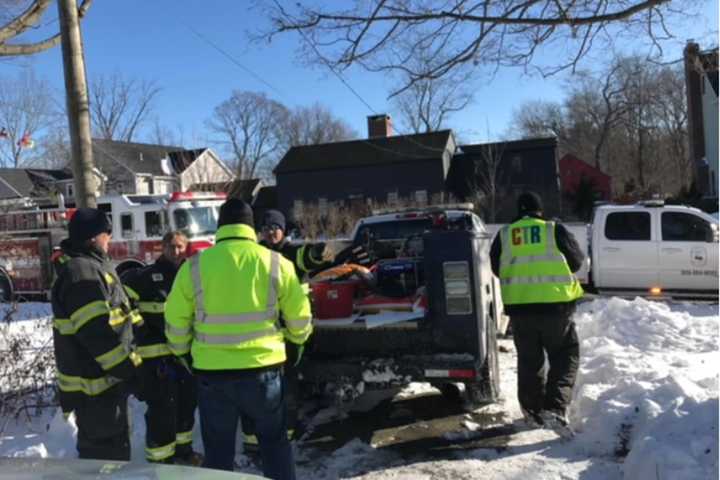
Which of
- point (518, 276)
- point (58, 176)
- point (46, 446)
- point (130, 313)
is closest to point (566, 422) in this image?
point (518, 276)

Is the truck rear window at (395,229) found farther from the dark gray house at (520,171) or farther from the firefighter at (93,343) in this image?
the dark gray house at (520,171)

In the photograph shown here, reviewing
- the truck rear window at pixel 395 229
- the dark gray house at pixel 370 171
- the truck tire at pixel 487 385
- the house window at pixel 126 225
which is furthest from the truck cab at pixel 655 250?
the dark gray house at pixel 370 171

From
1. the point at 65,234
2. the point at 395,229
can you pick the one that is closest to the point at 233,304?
the point at 395,229

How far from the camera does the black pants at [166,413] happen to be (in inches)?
181

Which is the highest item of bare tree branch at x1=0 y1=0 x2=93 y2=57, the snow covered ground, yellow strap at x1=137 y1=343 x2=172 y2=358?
bare tree branch at x1=0 y1=0 x2=93 y2=57

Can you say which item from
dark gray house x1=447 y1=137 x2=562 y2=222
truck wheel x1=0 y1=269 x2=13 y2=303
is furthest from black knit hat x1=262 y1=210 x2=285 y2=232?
dark gray house x1=447 y1=137 x2=562 y2=222

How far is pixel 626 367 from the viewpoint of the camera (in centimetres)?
629

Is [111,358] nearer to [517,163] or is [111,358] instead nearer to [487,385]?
[487,385]

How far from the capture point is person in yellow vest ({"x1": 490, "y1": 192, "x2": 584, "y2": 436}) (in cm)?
526

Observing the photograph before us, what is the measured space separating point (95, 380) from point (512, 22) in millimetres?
4646

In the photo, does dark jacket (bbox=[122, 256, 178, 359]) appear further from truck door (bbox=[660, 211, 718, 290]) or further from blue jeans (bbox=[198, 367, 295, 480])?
truck door (bbox=[660, 211, 718, 290])

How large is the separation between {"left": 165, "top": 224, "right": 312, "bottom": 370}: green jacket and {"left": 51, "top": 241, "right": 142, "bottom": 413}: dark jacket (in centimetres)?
37

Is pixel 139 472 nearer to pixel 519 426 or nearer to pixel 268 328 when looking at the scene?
pixel 268 328

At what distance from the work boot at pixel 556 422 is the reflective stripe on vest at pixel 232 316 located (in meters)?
2.69
